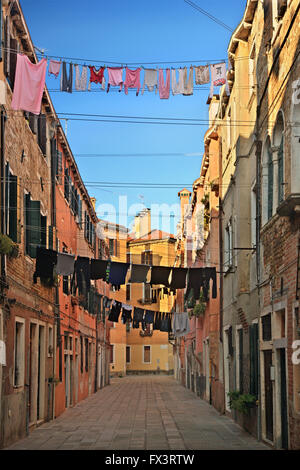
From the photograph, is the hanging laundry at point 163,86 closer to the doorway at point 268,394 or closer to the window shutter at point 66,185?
the doorway at point 268,394

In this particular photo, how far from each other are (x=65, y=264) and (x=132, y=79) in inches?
211

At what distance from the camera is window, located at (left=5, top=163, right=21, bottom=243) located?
46.4ft

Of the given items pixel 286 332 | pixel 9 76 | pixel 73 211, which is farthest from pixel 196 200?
pixel 286 332

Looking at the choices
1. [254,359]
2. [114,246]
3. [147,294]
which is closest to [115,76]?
[254,359]

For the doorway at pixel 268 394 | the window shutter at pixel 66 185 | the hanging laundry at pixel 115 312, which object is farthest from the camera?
the hanging laundry at pixel 115 312

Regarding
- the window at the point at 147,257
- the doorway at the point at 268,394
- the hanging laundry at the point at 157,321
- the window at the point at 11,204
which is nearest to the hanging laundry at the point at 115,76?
the window at the point at 11,204

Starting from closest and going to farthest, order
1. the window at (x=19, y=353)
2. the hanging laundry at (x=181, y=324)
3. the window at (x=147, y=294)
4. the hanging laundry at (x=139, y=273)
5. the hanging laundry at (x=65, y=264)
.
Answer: the window at (x=19, y=353) < the hanging laundry at (x=65, y=264) < the hanging laundry at (x=139, y=273) < the hanging laundry at (x=181, y=324) < the window at (x=147, y=294)

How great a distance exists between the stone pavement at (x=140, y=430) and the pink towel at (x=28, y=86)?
691cm

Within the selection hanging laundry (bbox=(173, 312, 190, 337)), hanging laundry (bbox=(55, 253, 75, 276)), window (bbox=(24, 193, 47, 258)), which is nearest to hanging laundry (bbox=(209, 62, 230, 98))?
window (bbox=(24, 193, 47, 258))

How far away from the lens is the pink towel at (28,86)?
42.8 ft

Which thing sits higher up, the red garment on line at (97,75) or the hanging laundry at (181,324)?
the red garment on line at (97,75)

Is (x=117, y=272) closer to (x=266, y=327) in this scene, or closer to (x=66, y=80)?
(x=266, y=327)

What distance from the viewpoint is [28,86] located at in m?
13.2

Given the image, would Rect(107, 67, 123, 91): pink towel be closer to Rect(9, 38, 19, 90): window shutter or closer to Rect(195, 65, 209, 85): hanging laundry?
Rect(195, 65, 209, 85): hanging laundry
